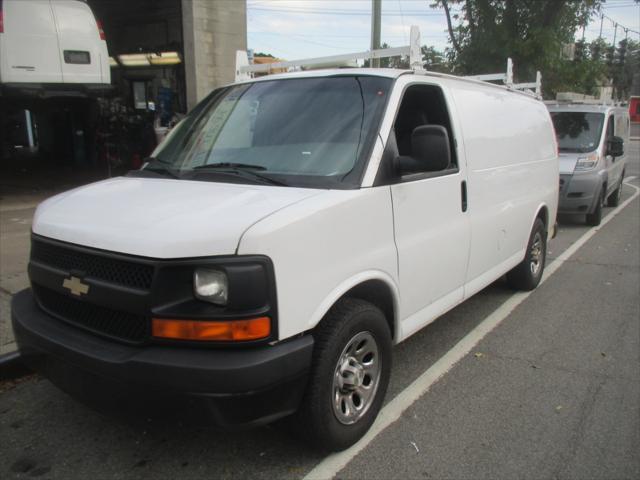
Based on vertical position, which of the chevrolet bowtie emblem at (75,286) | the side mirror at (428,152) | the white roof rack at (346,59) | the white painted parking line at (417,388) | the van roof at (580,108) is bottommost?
the white painted parking line at (417,388)

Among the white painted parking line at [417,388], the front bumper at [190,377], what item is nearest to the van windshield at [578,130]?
the white painted parking line at [417,388]

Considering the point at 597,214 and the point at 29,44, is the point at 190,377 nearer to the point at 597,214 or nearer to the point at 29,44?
the point at 29,44

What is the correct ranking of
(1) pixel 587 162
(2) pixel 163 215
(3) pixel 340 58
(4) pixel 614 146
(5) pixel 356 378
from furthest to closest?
1. (4) pixel 614 146
2. (1) pixel 587 162
3. (3) pixel 340 58
4. (5) pixel 356 378
5. (2) pixel 163 215

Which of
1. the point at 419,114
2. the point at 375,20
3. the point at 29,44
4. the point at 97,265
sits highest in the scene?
the point at 375,20

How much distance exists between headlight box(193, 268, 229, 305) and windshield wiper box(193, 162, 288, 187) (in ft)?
2.65

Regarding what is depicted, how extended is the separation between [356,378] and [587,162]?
8.28 m

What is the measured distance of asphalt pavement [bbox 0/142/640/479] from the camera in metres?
2.93

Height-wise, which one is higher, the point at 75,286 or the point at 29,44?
the point at 29,44

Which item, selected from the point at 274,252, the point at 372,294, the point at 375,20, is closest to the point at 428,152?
the point at 372,294

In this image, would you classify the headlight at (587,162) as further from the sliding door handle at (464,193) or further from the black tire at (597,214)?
the sliding door handle at (464,193)

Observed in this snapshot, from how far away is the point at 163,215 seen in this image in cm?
261

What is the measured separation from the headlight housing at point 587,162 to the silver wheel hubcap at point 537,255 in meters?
4.29

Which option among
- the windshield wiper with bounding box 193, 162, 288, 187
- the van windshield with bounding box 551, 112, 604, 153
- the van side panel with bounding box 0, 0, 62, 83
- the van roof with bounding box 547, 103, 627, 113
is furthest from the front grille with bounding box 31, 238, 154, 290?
the van roof with bounding box 547, 103, 627, 113

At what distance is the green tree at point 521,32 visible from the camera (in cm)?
1284
